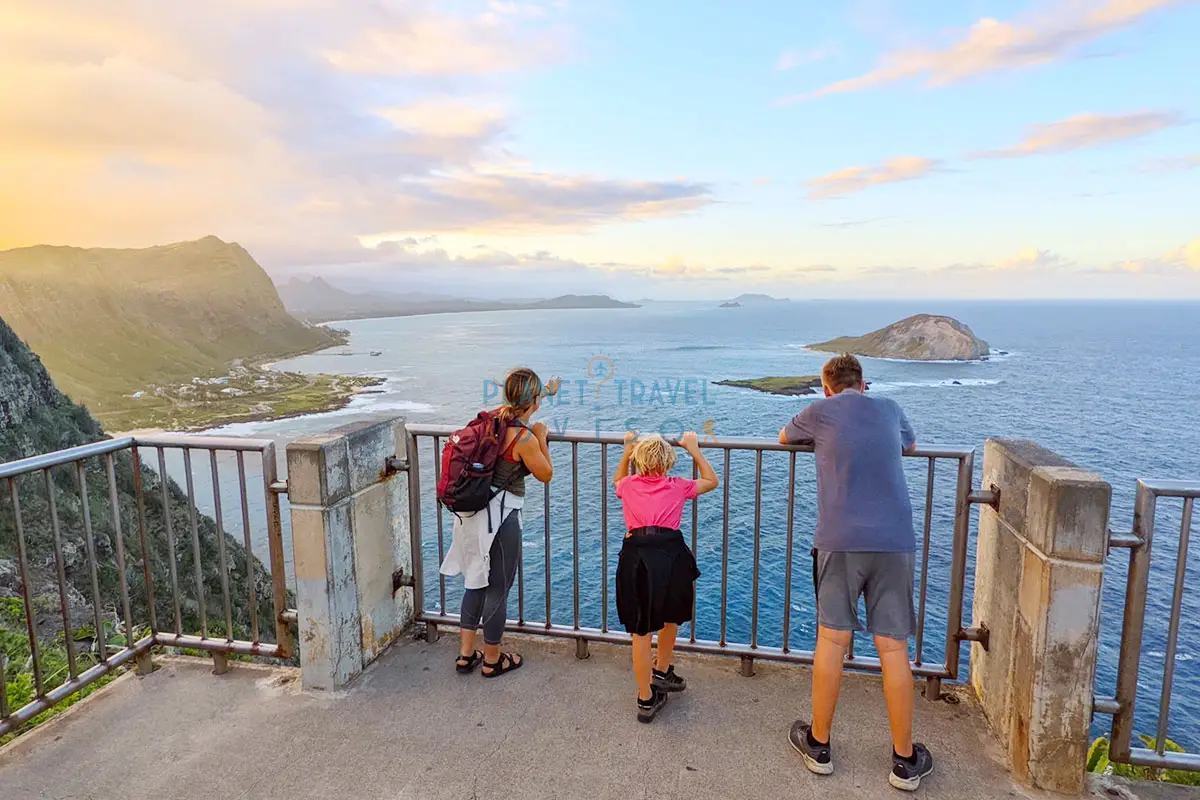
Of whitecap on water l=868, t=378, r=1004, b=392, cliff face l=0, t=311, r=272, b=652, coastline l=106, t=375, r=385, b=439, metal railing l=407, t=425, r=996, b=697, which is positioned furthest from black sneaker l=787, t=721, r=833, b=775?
whitecap on water l=868, t=378, r=1004, b=392

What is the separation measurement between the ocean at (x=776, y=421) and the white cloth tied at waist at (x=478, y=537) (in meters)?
0.97

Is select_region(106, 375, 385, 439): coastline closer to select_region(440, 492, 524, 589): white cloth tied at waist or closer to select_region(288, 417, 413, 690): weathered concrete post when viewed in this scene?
select_region(288, 417, 413, 690): weathered concrete post

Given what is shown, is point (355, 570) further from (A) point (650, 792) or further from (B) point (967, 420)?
(B) point (967, 420)

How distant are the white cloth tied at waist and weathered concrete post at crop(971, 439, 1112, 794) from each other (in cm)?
273

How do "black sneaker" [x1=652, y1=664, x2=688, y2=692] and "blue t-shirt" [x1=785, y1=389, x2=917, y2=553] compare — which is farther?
"black sneaker" [x1=652, y1=664, x2=688, y2=692]

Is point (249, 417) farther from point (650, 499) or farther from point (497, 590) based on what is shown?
point (650, 499)

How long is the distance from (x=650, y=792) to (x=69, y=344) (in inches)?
6309

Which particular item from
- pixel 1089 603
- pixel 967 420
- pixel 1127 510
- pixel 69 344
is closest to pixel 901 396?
pixel 967 420

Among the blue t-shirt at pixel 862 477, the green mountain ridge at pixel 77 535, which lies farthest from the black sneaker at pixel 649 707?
the green mountain ridge at pixel 77 535

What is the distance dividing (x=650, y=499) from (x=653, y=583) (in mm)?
453

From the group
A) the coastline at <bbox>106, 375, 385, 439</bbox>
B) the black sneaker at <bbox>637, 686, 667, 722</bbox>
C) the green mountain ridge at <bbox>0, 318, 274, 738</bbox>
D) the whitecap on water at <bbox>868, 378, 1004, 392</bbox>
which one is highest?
the black sneaker at <bbox>637, 686, 667, 722</bbox>

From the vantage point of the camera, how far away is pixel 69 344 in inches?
5059

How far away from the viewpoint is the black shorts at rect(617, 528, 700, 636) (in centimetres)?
369

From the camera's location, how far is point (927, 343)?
125500 mm
